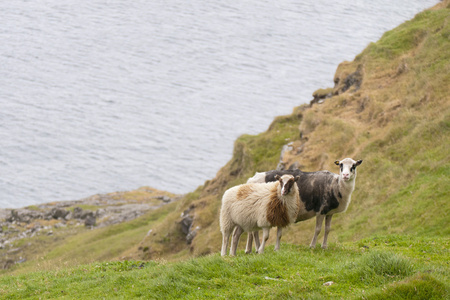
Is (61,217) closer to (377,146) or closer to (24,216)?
(24,216)

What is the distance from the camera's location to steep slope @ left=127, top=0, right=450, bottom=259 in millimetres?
26438

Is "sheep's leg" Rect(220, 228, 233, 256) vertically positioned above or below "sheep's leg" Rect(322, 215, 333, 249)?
below

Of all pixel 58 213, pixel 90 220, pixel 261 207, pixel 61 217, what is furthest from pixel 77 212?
pixel 261 207

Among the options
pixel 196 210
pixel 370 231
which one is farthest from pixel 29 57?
pixel 370 231

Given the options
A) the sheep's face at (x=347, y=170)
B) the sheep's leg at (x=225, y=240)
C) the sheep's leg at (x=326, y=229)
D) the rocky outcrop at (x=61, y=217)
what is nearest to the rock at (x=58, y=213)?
the rocky outcrop at (x=61, y=217)

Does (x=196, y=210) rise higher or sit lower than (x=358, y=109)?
lower

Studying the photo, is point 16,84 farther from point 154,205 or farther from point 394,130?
point 394,130

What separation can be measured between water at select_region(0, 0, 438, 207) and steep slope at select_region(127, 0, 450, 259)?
9109 cm

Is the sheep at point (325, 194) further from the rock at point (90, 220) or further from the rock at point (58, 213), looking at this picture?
the rock at point (58, 213)

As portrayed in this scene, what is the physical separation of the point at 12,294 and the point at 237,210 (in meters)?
7.66

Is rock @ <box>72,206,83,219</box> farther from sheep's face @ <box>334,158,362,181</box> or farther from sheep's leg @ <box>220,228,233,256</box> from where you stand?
sheep's face @ <box>334,158,362,181</box>

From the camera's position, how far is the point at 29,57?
607ft

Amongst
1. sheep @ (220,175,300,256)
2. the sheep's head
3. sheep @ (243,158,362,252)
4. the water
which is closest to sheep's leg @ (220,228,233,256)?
sheep @ (220,175,300,256)

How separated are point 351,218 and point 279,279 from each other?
16937 millimetres
